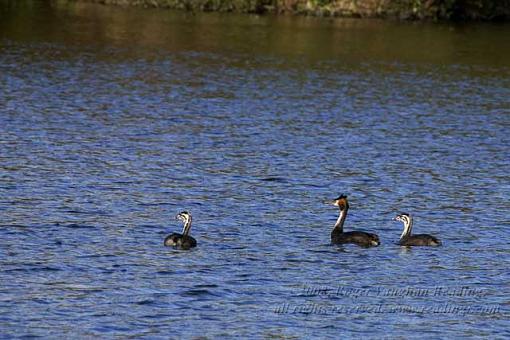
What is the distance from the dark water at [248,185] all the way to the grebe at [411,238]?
21 centimetres

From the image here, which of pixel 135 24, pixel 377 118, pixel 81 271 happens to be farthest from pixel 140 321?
pixel 135 24

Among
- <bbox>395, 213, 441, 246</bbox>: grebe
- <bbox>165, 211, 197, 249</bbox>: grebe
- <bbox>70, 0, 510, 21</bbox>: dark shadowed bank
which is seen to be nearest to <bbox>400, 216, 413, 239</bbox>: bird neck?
<bbox>395, 213, 441, 246</bbox>: grebe

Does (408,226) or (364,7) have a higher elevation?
(408,226)

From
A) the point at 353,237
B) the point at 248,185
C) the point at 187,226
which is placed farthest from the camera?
the point at 248,185

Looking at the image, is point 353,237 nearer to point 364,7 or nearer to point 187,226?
point 187,226

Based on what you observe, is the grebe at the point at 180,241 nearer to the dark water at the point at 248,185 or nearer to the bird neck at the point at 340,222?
the dark water at the point at 248,185

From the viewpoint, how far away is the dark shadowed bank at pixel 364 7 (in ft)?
242

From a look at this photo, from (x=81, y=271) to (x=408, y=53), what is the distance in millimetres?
38979

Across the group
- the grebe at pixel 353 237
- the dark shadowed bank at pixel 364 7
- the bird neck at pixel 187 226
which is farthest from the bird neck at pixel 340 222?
the dark shadowed bank at pixel 364 7

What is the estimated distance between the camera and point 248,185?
97.3 feet

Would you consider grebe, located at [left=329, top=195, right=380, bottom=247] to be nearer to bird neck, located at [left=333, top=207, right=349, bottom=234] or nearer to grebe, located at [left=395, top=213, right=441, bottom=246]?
bird neck, located at [left=333, top=207, right=349, bottom=234]

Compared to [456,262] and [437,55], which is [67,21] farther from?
[456,262]

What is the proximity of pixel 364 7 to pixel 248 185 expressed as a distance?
45.6m

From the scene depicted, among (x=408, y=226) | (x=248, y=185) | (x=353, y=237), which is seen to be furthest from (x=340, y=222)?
(x=248, y=185)
